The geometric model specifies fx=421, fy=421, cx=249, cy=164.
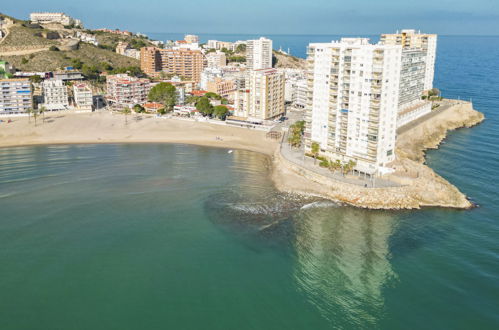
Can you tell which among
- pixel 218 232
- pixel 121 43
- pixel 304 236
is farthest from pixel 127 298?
pixel 121 43

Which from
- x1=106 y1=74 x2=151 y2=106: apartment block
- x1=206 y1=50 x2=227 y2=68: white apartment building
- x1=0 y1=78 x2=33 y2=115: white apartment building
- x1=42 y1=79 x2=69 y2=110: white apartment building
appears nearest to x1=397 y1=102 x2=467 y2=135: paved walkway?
x1=106 y1=74 x2=151 y2=106: apartment block

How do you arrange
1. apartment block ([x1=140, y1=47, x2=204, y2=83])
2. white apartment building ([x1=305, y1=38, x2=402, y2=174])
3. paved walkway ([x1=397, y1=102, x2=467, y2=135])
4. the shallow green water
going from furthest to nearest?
apartment block ([x1=140, y1=47, x2=204, y2=83]) → paved walkway ([x1=397, y1=102, x2=467, y2=135]) → white apartment building ([x1=305, y1=38, x2=402, y2=174]) → the shallow green water

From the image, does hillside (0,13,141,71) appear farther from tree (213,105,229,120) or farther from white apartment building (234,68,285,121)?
white apartment building (234,68,285,121)

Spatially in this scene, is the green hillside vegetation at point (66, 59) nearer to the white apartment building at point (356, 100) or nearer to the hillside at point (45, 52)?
the hillside at point (45, 52)

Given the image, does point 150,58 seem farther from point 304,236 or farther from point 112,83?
point 304,236

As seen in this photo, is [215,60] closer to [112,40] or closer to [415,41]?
[112,40]
